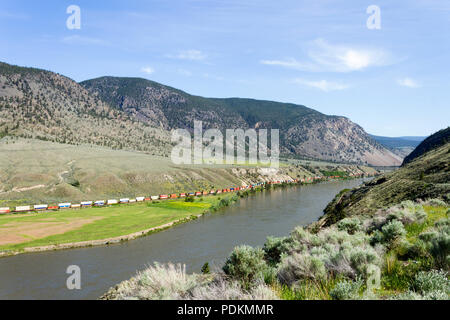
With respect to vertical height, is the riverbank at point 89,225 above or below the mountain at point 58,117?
below

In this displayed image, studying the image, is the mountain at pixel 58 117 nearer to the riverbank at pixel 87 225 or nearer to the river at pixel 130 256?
the riverbank at pixel 87 225

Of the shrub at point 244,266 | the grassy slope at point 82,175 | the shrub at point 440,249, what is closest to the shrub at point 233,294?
the shrub at point 244,266

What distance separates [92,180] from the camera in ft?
259

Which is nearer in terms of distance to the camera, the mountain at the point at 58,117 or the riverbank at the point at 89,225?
the riverbank at the point at 89,225

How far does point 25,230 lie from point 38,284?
69.3 ft

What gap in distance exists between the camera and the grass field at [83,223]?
3972 centimetres

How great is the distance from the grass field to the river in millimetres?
3581

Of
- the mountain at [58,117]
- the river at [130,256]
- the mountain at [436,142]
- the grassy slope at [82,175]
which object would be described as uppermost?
the mountain at [58,117]

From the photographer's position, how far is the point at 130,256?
34688 millimetres

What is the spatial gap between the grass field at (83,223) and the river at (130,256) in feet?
11.7

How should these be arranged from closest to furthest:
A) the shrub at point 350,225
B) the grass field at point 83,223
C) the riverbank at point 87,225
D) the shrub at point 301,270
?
the shrub at point 301,270 → the shrub at point 350,225 → the riverbank at point 87,225 → the grass field at point 83,223

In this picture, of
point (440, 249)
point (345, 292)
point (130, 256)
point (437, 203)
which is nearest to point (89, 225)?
point (130, 256)
